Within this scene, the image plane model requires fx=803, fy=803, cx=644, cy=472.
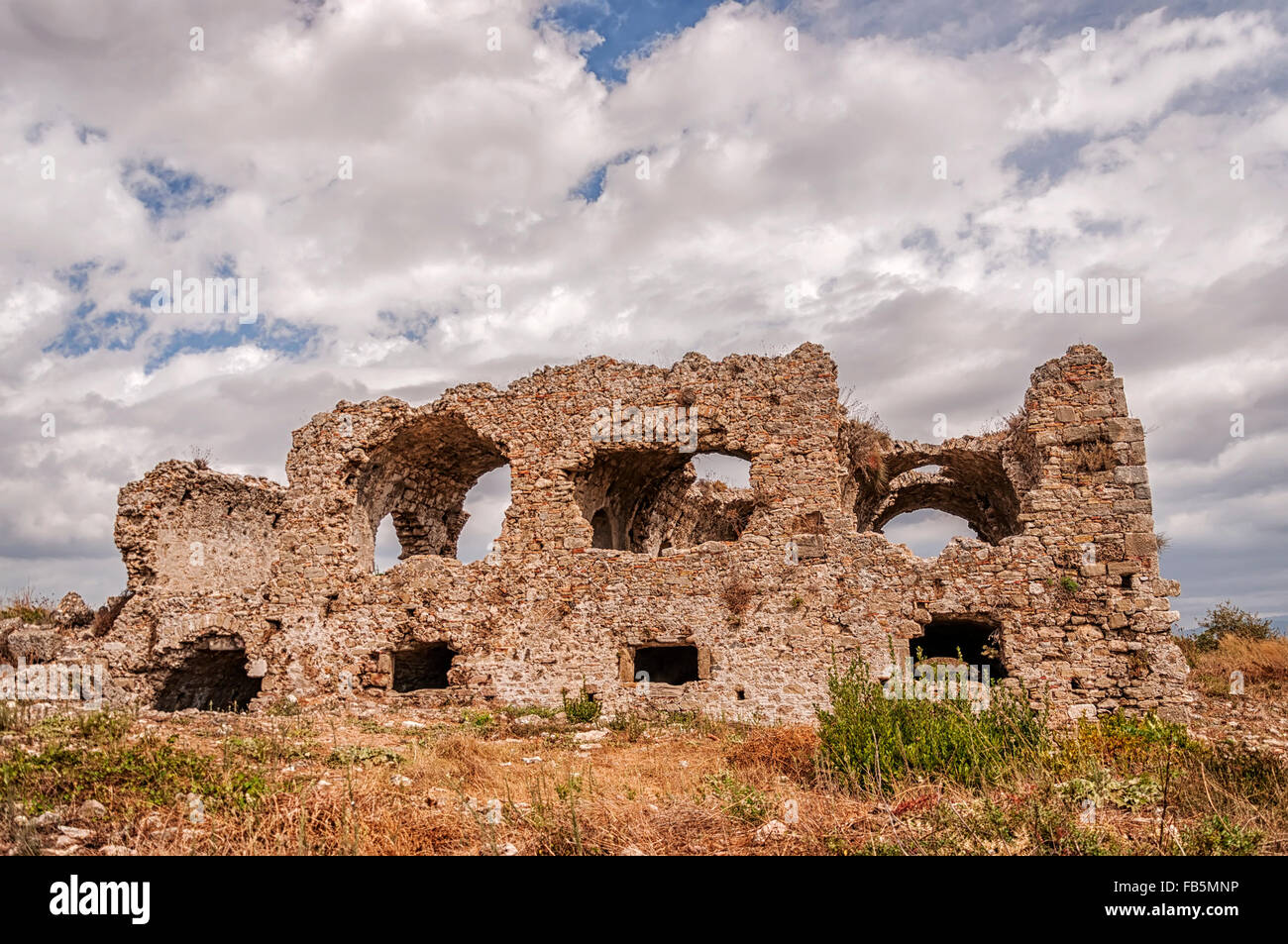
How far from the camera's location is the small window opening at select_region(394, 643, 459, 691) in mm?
13867

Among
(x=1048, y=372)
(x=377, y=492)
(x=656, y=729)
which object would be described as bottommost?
(x=656, y=729)

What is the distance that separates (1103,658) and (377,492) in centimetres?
1230

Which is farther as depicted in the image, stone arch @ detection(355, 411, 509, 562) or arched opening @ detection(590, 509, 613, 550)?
arched opening @ detection(590, 509, 613, 550)

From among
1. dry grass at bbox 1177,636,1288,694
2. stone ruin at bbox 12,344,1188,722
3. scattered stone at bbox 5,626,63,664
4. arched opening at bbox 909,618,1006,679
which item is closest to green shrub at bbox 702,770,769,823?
stone ruin at bbox 12,344,1188,722

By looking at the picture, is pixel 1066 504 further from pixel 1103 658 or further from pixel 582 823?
pixel 582 823

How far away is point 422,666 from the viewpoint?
1466cm

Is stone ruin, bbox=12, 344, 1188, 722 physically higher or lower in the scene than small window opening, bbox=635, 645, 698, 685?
higher

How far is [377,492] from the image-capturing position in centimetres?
1533

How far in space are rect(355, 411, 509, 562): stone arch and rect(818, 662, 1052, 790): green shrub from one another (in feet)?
26.7

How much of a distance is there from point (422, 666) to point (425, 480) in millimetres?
3719

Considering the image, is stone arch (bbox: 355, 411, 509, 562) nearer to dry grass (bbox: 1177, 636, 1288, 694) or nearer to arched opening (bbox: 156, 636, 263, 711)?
arched opening (bbox: 156, 636, 263, 711)

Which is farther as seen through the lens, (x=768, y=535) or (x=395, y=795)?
(x=768, y=535)
